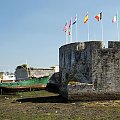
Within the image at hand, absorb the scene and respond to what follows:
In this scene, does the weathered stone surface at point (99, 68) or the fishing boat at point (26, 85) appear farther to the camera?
the fishing boat at point (26, 85)

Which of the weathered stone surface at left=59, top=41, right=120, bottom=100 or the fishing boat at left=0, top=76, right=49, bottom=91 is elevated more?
the weathered stone surface at left=59, top=41, right=120, bottom=100

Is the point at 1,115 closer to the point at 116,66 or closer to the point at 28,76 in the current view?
the point at 116,66

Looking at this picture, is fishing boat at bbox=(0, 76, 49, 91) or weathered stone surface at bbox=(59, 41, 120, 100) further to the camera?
fishing boat at bbox=(0, 76, 49, 91)

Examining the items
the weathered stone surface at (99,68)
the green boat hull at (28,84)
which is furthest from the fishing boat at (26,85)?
the weathered stone surface at (99,68)

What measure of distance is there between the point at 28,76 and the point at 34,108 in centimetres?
1828

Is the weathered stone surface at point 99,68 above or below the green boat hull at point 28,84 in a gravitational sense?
above

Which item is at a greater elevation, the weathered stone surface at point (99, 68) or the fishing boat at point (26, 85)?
the weathered stone surface at point (99, 68)

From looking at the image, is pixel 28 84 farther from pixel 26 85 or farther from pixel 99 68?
pixel 99 68

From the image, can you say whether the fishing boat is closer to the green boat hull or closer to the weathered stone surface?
the green boat hull

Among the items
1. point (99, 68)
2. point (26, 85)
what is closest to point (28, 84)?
point (26, 85)

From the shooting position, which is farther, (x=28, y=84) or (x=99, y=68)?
(x=28, y=84)

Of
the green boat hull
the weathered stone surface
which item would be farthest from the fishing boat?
the weathered stone surface

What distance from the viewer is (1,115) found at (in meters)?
13.3

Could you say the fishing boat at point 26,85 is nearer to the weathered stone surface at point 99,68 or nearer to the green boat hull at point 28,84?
the green boat hull at point 28,84
